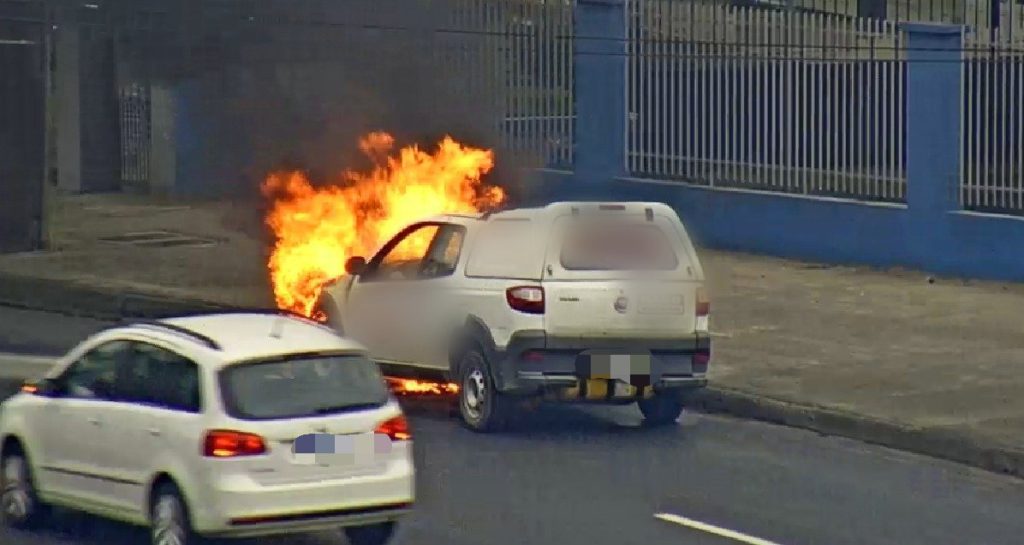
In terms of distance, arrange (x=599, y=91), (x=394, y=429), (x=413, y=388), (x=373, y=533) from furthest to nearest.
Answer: (x=599, y=91), (x=413, y=388), (x=373, y=533), (x=394, y=429)

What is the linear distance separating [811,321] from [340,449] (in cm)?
999

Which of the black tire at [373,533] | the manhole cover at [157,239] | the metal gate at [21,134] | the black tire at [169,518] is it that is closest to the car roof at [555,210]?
the black tire at [373,533]

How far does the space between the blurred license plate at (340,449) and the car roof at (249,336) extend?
1.70 feet

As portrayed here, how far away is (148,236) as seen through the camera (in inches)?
1126

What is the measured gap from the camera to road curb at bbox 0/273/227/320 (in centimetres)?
2172

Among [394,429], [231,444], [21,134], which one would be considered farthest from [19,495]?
[21,134]

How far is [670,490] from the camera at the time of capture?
1228 centimetres

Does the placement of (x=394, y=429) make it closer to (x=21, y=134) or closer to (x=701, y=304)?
(x=701, y=304)

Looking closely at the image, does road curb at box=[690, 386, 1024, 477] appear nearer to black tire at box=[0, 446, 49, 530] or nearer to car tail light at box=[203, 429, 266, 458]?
car tail light at box=[203, 429, 266, 458]

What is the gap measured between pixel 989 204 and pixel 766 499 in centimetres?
1081

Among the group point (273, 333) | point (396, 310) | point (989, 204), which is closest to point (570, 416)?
point (396, 310)

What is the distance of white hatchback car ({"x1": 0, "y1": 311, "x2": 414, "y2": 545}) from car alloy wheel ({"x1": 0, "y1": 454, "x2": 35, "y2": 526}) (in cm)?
33

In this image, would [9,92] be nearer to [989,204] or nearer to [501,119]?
[501,119]

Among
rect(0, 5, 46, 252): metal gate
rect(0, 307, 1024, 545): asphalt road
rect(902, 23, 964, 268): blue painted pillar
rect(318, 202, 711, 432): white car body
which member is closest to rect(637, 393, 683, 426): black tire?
rect(0, 307, 1024, 545): asphalt road
